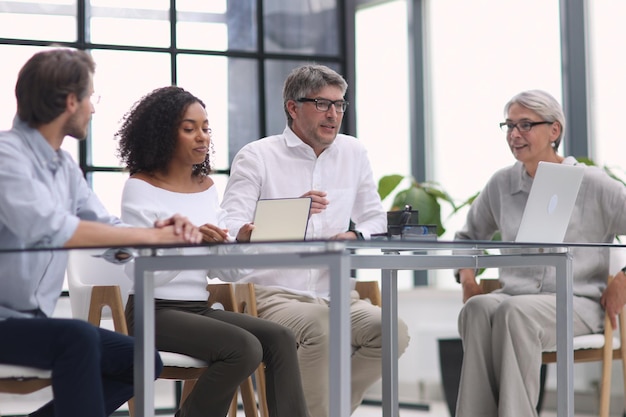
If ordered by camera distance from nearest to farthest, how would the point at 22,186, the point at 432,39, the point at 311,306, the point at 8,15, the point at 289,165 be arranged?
the point at 22,186 < the point at 311,306 < the point at 289,165 < the point at 8,15 < the point at 432,39

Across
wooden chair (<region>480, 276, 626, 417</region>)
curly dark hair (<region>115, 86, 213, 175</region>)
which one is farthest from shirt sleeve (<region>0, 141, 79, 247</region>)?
wooden chair (<region>480, 276, 626, 417</region>)

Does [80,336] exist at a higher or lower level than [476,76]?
lower

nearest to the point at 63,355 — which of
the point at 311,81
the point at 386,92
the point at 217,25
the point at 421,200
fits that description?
the point at 311,81

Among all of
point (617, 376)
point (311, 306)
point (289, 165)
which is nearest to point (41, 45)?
point (289, 165)

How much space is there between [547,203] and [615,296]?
73 cm

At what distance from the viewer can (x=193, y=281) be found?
2.67m

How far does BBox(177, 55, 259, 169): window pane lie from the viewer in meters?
4.59

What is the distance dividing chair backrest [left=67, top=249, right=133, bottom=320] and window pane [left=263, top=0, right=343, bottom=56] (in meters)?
2.10

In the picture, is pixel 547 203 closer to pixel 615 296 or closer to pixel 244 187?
pixel 615 296

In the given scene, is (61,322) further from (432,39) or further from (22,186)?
(432,39)

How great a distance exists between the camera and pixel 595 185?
3.43 meters

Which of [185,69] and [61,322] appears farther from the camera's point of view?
[185,69]

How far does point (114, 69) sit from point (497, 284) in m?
2.11

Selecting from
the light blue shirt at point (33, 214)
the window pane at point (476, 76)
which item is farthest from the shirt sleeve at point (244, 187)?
the window pane at point (476, 76)
